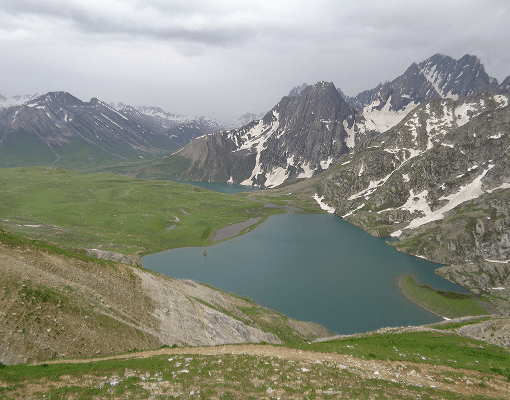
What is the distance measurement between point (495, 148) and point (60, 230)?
23630 centimetres

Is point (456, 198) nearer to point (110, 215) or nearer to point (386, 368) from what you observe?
point (386, 368)

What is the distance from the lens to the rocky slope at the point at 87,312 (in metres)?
25.2

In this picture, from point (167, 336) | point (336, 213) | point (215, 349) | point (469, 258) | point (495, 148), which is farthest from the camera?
point (336, 213)

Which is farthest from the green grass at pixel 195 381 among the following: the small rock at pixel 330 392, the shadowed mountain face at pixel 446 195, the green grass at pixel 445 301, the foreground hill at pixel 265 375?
the shadowed mountain face at pixel 446 195

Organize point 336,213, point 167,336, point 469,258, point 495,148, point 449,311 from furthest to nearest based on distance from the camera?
point 336,213
point 495,148
point 469,258
point 449,311
point 167,336

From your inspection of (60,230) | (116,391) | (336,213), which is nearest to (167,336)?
(116,391)

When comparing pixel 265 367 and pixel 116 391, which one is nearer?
pixel 116 391

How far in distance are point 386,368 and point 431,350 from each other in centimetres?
1212

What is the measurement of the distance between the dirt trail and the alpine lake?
41847 mm

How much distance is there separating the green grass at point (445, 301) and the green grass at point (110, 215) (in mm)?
87718

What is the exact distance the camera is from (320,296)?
79.1 m

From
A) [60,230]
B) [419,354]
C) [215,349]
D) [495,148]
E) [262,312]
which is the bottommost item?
[60,230]

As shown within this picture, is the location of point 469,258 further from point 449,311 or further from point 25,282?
point 25,282

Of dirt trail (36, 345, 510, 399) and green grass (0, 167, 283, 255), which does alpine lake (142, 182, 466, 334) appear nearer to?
green grass (0, 167, 283, 255)
